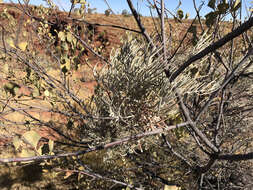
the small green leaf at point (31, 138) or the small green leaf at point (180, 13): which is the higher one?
the small green leaf at point (180, 13)

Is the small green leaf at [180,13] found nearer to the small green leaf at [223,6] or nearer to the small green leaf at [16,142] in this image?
the small green leaf at [223,6]

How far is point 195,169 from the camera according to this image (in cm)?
118

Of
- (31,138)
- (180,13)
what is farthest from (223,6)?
(31,138)

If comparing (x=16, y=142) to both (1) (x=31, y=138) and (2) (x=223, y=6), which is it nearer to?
(1) (x=31, y=138)

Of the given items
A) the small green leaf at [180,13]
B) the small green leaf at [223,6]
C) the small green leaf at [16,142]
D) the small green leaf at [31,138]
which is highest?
the small green leaf at [180,13]

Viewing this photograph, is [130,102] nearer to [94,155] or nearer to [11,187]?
[94,155]

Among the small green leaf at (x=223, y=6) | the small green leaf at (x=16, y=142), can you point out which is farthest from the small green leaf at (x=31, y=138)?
the small green leaf at (x=223, y=6)

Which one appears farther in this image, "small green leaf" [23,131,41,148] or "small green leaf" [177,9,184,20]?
"small green leaf" [177,9,184,20]

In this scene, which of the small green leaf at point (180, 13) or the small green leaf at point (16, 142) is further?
the small green leaf at point (180, 13)

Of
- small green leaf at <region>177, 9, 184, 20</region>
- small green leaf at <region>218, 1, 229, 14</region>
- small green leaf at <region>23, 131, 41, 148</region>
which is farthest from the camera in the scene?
small green leaf at <region>177, 9, 184, 20</region>

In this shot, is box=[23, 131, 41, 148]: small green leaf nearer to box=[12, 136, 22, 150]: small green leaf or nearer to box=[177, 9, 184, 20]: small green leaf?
box=[12, 136, 22, 150]: small green leaf

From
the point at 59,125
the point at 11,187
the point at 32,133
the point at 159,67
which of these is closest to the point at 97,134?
the point at 159,67

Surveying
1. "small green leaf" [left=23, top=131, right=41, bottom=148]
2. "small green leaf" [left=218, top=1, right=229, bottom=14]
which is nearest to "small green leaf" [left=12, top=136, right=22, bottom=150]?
"small green leaf" [left=23, top=131, right=41, bottom=148]

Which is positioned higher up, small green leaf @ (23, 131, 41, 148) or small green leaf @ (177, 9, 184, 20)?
small green leaf @ (177, 9, 184, 20)
